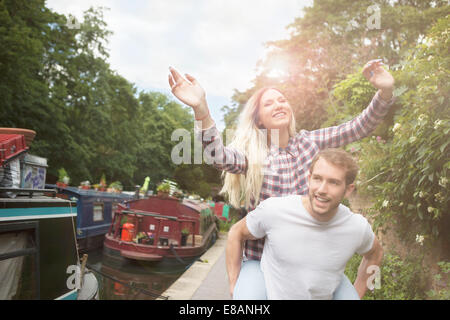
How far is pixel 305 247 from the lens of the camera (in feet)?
3.72

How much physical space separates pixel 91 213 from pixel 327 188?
1252 centimetres

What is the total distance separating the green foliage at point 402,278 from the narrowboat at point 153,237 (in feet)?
23.8

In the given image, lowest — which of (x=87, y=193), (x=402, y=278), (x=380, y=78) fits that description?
(x=402, y=278)

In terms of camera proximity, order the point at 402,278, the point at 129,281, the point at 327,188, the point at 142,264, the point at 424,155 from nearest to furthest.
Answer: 1. the point at 327,188
2. the point at 424,155
3. the point at 402,278
4. the point at 129,281
5. the point at 142,264

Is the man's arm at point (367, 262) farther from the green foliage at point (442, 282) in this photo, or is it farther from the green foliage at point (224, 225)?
the green foliage at point (224, 225)

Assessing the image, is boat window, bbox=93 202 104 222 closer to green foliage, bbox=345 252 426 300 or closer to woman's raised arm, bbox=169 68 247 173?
green foliage, bbox=345 252 426 300

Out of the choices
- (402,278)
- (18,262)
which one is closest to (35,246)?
(18,262)

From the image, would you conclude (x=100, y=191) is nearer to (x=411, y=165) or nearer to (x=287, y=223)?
(x=411, y=165)

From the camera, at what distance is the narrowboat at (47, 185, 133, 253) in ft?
36.8

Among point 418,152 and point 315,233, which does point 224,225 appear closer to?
point 418,152

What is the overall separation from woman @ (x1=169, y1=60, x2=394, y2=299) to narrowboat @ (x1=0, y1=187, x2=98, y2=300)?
2.32m

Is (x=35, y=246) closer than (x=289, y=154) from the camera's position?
No

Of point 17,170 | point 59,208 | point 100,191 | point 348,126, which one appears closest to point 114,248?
point 100,191

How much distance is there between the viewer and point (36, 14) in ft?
44.2
